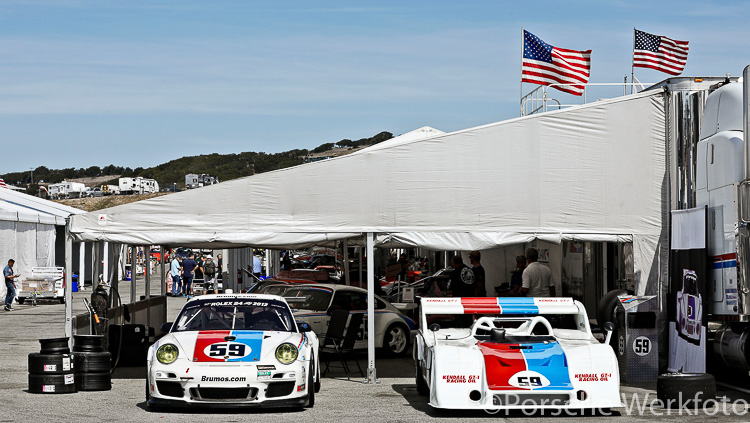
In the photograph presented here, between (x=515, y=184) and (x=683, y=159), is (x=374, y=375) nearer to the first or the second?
(x=515, y=184)

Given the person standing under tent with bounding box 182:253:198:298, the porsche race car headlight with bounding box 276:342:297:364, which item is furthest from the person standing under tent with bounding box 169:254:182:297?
the porsche race car headlight with bounding box 276:342:297:364

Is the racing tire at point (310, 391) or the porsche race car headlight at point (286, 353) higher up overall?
the porsche race car headlight at point (286, 353)

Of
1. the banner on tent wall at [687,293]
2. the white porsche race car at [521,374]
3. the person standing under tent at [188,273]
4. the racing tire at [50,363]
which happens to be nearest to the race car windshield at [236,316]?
the racing tire at [50,363]

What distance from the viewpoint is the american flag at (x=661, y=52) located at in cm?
2070

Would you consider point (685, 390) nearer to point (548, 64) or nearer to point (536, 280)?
point (536, 280)

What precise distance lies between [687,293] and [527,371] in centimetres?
397

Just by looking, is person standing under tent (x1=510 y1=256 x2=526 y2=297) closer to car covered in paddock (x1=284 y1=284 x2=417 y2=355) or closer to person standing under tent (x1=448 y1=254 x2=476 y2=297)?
person standing under tent (x1=448 y1=254 x2=476 y2=297)

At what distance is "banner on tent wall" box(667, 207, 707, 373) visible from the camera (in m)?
12.2

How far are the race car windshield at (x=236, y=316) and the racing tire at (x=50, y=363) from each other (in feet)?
5.32

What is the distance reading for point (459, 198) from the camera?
1327 cm

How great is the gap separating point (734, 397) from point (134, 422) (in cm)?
709

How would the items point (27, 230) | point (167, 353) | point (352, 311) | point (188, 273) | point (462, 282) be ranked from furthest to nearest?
point (188, 273)
point (27, 230)
point (462, 282)
point (352, 311)
point (167, 353)

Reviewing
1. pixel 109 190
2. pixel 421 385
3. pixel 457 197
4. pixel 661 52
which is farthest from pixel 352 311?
pixel 109 190

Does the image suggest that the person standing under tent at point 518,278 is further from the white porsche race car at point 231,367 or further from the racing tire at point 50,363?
the racing tire at point 50,363
